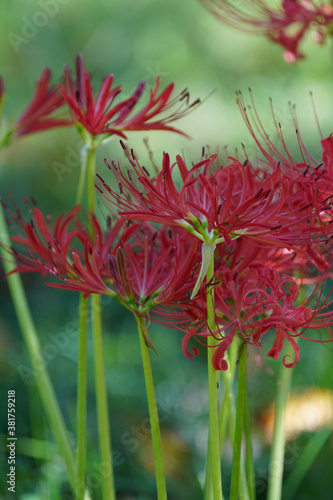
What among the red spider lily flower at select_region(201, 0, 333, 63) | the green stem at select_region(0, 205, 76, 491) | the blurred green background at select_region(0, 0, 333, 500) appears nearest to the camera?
the green stem at select_region(0, 205, 76, 491)

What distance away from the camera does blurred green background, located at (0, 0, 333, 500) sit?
1.10 meters

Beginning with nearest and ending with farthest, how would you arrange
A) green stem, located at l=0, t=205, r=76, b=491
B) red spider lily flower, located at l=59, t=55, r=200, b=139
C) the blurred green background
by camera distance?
red spider lily flower, located at l=59, t=55, r=200, b=139, green stem, located at l=0, t=205, r=76, b=491, the blurred green background

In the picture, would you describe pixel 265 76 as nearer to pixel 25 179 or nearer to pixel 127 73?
A: pixel 127 73

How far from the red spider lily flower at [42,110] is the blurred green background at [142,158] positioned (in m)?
0.37

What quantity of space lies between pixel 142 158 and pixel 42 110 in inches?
44.5

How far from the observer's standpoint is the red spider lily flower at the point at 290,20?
0.89 meters

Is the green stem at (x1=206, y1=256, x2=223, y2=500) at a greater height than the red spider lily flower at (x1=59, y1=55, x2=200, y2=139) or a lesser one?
lesser

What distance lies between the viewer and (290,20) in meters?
0.93

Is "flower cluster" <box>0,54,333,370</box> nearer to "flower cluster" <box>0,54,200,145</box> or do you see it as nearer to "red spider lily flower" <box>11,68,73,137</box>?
"flower cluster" <box>0,54,200,145</box>

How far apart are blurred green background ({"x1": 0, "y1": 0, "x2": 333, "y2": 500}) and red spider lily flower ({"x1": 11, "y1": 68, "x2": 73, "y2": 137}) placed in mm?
368

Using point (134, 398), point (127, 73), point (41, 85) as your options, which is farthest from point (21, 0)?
point (41, 85)

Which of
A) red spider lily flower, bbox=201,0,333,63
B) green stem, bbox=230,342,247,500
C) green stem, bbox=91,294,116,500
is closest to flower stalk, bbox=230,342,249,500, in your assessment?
green stem, bbox=230,342,247,500

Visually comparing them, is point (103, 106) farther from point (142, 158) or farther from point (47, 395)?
point (142, 158)

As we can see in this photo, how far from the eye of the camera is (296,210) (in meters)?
0.46
